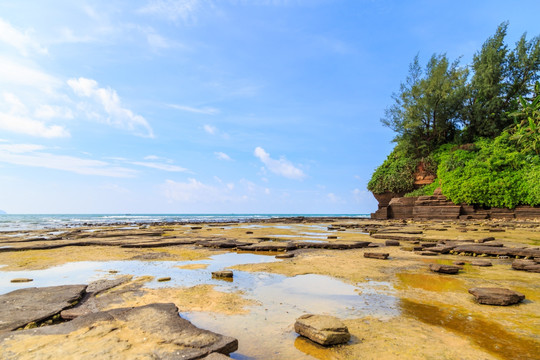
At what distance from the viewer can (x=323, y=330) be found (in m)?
2.40

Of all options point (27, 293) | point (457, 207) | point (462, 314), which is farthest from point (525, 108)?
point (27, 293)

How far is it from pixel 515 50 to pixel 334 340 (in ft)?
131

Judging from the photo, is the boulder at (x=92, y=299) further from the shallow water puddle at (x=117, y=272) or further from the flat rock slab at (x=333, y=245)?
the flat rock slab at (x=333, y=245)

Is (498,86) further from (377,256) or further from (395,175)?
(377,256)

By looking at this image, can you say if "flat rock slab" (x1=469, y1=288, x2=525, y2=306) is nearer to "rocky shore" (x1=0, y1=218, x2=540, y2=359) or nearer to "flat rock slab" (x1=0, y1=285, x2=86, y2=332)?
"rocky shore" (x1=0, y1=218, x2=540, y2=359)

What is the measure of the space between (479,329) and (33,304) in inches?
185

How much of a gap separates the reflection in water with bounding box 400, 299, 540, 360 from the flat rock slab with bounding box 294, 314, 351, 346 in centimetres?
104

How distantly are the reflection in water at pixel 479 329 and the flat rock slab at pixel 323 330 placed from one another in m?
1.04

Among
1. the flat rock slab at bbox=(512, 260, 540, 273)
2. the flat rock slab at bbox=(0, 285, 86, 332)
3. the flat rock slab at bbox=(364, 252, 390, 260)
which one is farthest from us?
the flat rock slab at bbox=(364, 252, 390, 260)

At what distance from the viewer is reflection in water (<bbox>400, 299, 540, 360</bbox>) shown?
7.41ft

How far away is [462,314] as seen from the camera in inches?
121

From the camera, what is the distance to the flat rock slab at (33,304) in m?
2.87

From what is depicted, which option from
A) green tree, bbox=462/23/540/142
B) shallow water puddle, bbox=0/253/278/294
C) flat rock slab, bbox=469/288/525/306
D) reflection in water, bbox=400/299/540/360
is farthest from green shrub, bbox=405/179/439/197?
reflection in water, bbox=400/299/540/360

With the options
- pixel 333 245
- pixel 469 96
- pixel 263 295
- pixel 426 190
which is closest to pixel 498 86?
pixel 469 96
